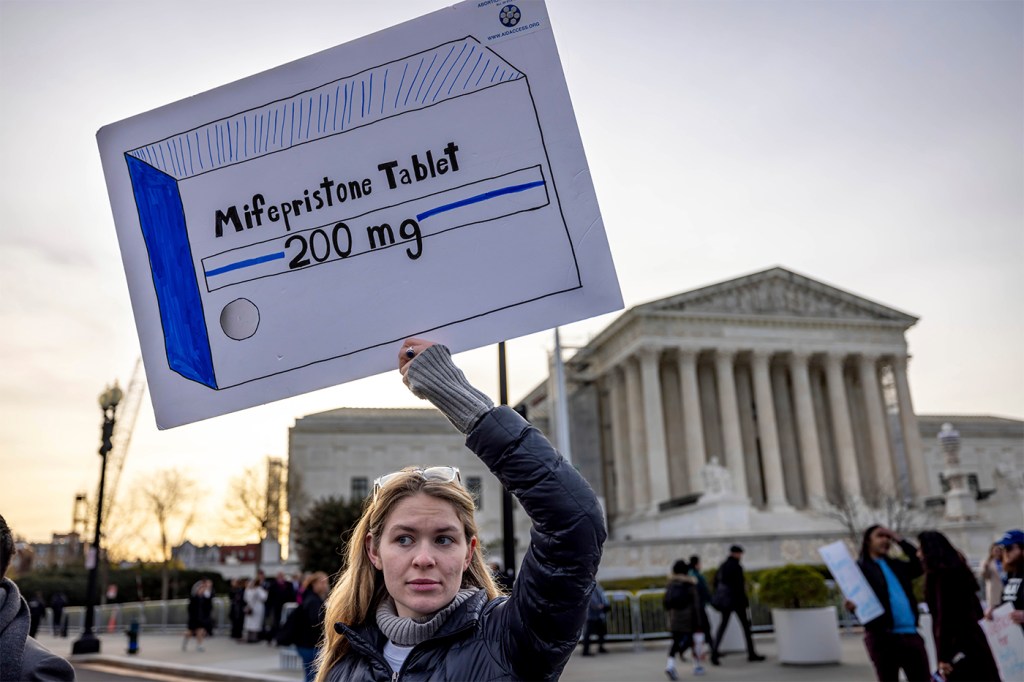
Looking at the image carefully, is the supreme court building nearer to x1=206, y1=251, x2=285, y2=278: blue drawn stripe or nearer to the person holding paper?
the person holding paper

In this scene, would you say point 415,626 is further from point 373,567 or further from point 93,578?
point 93,578

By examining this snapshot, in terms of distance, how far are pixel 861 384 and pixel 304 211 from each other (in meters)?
58.8

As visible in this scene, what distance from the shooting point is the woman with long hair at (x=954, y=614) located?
635cm

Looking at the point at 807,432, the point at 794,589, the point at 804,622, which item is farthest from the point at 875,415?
the point at 804,622

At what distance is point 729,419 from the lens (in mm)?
51281

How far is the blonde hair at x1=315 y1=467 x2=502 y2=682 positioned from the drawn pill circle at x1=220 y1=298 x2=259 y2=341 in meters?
0.68

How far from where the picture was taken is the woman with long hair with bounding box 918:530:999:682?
635 cm

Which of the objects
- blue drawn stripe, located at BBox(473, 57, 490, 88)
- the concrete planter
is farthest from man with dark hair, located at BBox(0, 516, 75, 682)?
the concrete planter

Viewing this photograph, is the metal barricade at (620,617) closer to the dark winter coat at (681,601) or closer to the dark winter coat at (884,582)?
the dark winter coat at (681,601)

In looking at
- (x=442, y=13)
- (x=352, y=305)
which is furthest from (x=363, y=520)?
(x=442, y=13)

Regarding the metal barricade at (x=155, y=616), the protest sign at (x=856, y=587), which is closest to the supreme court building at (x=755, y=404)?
the metal barricade at (x=155, y=616)

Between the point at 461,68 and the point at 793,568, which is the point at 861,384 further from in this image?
the point at 461,68

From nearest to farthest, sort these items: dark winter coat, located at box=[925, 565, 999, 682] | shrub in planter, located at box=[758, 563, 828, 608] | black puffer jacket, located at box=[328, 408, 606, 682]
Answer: black puffer jacket, located at box=[328, 408, 606, 682]
dark winter coat, located at box=[925, 565, 999, 682]
shrub in planter, located at box=[758, 563, 828, 608]

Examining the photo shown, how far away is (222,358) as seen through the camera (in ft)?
8.52
